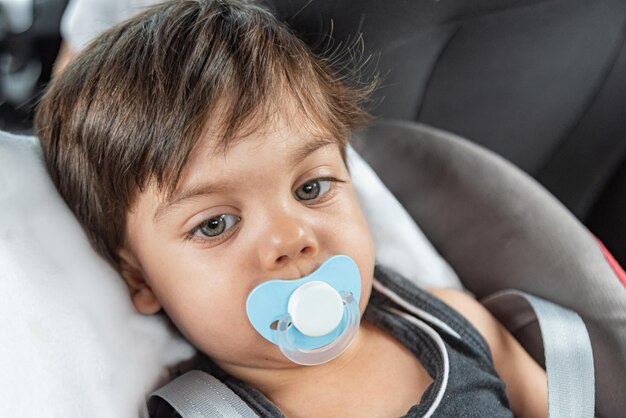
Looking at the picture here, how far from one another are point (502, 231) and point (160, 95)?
20.9 inches

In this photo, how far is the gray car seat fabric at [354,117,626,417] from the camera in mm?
911

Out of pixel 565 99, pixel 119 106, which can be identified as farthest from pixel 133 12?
pixel 565 99

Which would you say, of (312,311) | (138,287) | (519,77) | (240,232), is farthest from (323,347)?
(519,77)

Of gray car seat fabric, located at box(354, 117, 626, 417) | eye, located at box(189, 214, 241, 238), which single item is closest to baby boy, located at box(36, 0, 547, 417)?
eye, located at box(189, 214, 241, 238)

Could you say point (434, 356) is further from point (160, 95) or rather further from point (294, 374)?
point (160, 95)

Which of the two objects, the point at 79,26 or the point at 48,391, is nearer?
the point at 48,391

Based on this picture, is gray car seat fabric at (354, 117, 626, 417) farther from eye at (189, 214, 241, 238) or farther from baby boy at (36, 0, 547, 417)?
eye at (189, 214, 241, 238)

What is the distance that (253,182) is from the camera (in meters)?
0.78

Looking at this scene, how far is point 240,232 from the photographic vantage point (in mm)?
796

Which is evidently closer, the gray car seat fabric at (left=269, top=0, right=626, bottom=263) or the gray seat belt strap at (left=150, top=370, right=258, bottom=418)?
the gray seat belt strap at (left=150, top=370, right=258, bottom=418)

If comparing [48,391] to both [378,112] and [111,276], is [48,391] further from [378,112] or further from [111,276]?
[378,112]

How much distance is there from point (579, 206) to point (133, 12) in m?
0.80

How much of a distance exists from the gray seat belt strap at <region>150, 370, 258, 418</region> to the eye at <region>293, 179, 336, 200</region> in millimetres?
243

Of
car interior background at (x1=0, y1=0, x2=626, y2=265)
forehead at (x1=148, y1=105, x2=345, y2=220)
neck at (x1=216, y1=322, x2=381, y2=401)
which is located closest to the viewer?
forehead at (x1=148, y1=105, x2=345, y2=220)
